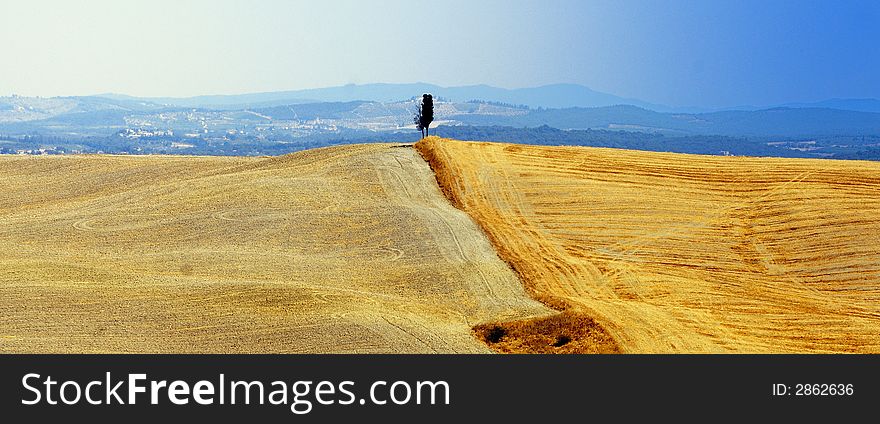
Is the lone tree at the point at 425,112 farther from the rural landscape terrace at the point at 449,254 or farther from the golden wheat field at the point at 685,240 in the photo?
the golden wheat field at the point at 685,240

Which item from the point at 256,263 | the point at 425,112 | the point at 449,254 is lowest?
the point at 256,263

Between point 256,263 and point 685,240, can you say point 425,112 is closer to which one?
point 685,240

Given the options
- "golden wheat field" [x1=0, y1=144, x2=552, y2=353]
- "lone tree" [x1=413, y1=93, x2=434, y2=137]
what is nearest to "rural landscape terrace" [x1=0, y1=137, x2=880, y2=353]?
"golden wheat field" [x1=0, y1=144, x2=552, y2=353]

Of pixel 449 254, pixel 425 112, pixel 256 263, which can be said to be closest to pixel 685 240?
pixel 449 254

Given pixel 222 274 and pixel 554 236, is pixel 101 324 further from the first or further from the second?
pixel 554 236

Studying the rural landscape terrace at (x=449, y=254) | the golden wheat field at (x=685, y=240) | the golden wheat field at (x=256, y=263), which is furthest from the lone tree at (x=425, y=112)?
the golden wheat field at (x=256, y=263)

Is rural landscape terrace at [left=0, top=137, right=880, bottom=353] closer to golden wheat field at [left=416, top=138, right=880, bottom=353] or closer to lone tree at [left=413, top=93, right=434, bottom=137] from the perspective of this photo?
golden wheat field at [left=416, top=138, right=880, bottom=353]
